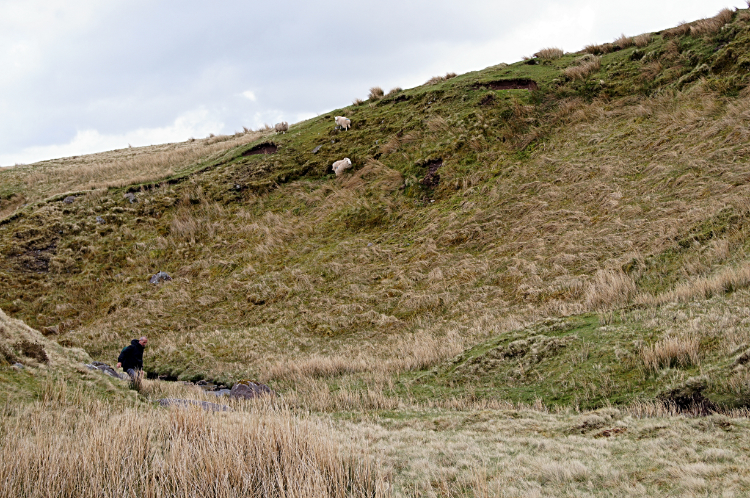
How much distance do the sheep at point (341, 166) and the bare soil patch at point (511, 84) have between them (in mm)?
10716

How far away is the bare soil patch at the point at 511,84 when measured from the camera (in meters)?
29.5

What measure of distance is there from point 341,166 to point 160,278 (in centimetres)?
1277

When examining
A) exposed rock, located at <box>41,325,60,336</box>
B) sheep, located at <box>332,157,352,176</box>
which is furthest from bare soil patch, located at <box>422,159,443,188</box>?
exposed rock, located at <box>41,325,60,336</box>

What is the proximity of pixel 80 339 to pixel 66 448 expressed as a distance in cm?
1782

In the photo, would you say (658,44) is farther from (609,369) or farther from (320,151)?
(609,369)

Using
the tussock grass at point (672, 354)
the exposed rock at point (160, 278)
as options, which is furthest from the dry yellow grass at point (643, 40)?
the exposed rock at point (160, 278)

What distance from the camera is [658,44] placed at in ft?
91.1

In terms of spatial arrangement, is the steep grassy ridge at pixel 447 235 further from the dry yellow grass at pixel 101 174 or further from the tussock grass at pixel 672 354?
the dry yellow grass at pixel 101 174

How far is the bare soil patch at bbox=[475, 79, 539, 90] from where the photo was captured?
29516mm

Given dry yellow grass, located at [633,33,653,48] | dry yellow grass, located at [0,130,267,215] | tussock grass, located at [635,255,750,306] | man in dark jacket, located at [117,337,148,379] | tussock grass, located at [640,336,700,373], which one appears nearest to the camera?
tussock grass, located at [640,336,700,373]

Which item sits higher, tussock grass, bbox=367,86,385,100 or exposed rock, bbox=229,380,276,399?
tussock grass, bbox=367,86,385,100

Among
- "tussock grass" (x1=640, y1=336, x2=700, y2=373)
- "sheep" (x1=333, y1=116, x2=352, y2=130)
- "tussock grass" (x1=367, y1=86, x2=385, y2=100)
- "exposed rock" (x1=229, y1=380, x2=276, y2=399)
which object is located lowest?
"exposed rock" (x1=229, y1=380, x2=276, y2=399)

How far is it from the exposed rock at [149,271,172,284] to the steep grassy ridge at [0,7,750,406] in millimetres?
655

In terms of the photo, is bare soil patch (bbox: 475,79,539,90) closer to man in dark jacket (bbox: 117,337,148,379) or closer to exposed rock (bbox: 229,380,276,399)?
exposed rock (bbox: 229,380,276,399)
